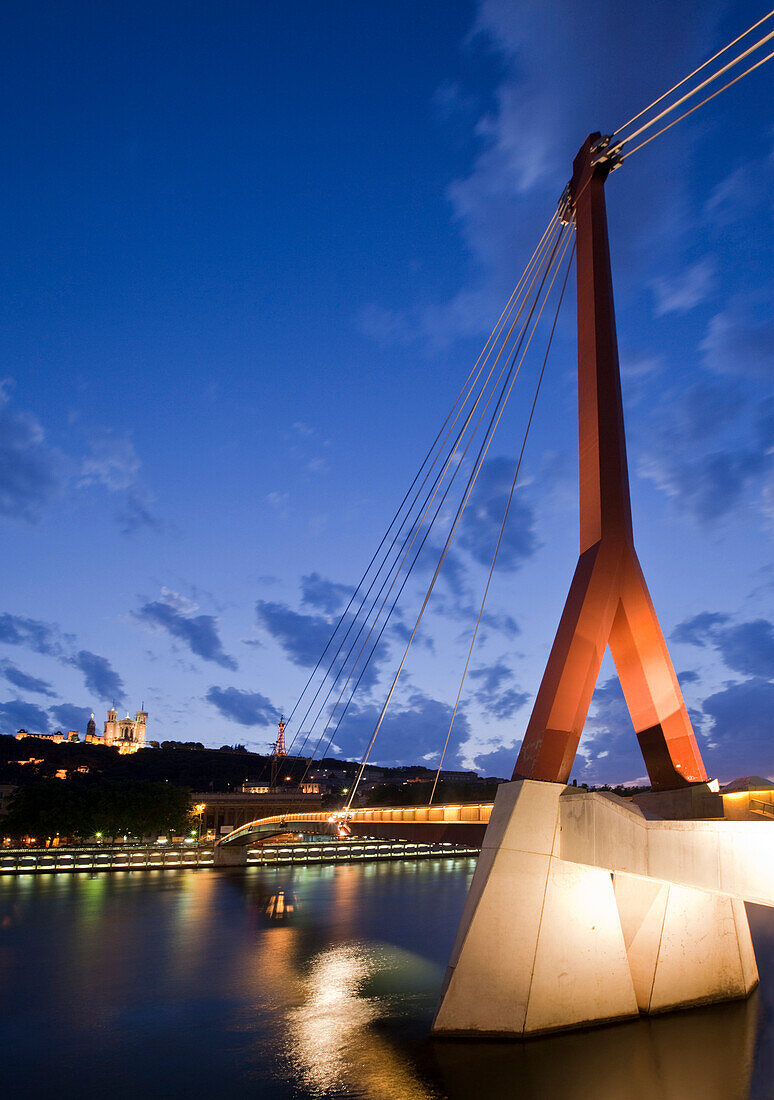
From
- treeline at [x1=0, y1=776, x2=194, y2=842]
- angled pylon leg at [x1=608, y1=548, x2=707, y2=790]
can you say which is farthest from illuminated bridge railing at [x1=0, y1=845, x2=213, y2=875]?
angled pylon leg at [x1=608, y1=548, x2=707, y2=790]

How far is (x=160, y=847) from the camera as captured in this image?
66812 millimetres

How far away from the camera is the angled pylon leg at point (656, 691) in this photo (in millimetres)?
16328

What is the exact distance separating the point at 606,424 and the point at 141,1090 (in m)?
15.7

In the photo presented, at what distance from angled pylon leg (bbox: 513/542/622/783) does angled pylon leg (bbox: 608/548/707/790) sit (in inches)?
17.9

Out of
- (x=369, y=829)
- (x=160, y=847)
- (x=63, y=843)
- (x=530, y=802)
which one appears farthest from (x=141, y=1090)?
(x=63, y=843)

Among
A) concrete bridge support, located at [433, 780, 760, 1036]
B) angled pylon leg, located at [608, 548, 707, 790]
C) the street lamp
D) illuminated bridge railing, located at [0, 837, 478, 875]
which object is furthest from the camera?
the street lamp

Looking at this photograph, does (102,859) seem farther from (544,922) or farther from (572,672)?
(572,672)

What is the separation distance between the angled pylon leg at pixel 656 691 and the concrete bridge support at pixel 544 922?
2898 mm

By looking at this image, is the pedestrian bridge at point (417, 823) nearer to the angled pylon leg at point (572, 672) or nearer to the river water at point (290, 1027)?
the angled pylon leg at point (572, 672)

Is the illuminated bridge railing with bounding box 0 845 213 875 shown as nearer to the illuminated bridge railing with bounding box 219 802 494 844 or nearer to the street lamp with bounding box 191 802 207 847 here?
the street lamp with bounding box 191 802 207 847

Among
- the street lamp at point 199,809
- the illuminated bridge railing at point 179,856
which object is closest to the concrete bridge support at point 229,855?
the illuminated bridge railing at point 179,856

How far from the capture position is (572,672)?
15.3 meters

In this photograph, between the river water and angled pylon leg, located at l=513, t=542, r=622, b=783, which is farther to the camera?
angled pylon leg, located at l=513, t=542, r=622, b=783

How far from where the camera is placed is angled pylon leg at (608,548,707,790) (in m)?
16.3
